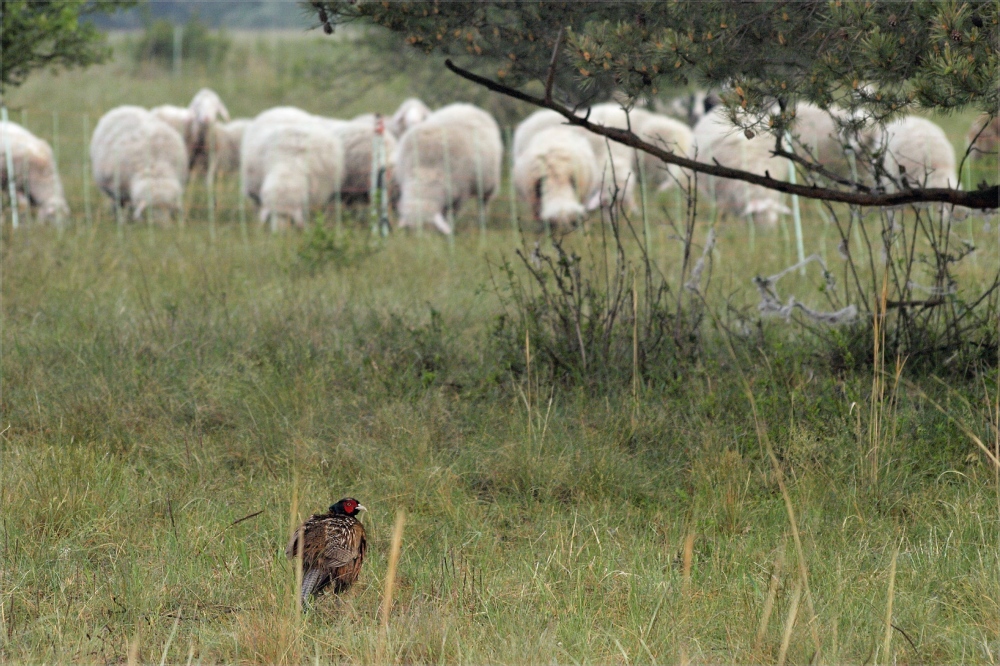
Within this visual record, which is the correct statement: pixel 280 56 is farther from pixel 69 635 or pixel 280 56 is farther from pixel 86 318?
pixel 69 635

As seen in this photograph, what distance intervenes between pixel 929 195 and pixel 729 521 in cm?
163

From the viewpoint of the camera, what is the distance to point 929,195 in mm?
4359

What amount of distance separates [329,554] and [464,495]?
3.13 feet

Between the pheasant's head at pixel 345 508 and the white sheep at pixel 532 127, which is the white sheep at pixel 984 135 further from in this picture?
the white sheep at pixel 532 127

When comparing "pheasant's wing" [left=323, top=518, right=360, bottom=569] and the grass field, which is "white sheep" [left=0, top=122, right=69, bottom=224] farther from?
"pheasant's wing" [left=323, top=518, right=360, bottom=569]

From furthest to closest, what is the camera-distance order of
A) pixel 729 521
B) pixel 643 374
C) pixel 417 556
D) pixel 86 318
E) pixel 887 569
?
pixel 86 318 → pixel 643 374 → pixel 729 521 → pixel 417 556 → pixel 887 569

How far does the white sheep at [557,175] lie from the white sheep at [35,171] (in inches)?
195

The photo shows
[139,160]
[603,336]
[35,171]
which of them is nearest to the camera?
[603,336]

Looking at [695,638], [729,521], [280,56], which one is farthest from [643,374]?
[280,56]

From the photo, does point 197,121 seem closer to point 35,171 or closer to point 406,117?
point 406,117

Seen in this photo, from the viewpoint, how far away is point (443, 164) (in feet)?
39.0

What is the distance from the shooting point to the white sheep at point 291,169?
11406 mm

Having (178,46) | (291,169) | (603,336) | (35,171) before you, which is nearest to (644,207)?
(603,336)

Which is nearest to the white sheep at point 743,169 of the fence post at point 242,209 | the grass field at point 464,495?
the fence post at point 242,209
